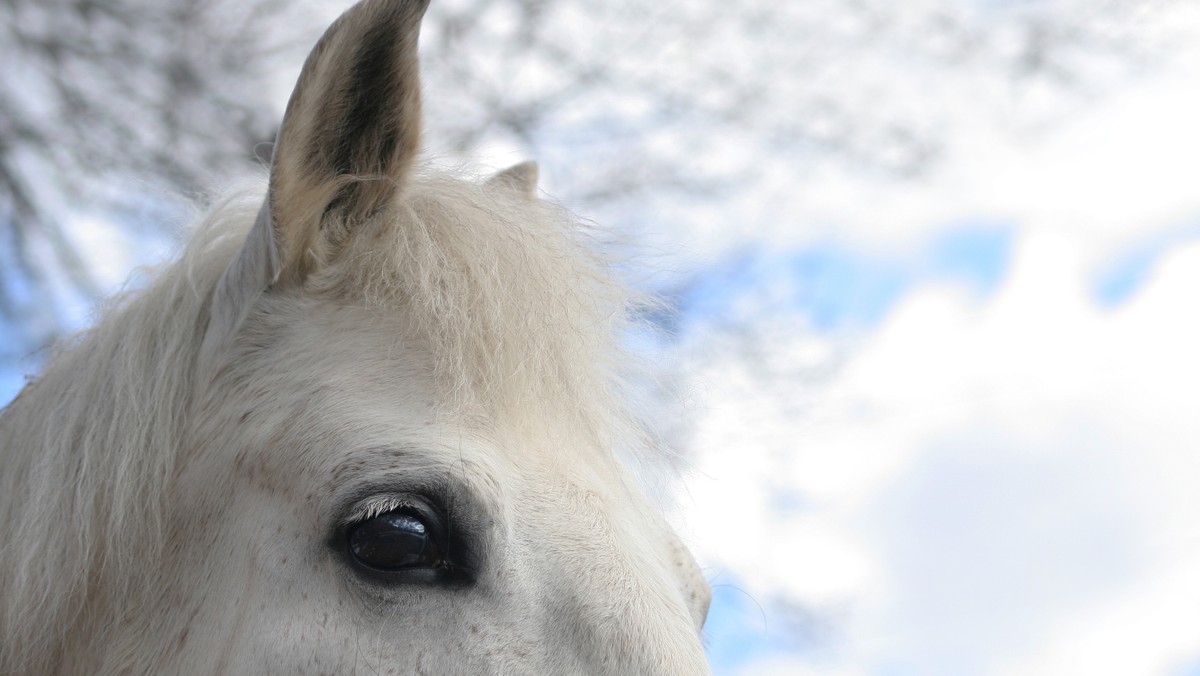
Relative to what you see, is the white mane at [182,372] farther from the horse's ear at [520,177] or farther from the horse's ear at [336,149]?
the horse's ear at [520,177]

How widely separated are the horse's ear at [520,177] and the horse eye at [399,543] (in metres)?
0.93

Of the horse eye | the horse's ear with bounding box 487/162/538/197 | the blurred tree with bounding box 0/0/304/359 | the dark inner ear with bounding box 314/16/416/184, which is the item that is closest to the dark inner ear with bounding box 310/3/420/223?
the dark inner ear with bounding box 314/16/416/184

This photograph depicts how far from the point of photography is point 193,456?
1438mm

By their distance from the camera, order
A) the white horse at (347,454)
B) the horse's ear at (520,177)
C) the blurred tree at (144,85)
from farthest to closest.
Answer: the blurred tree at (144,85)
the horse's ear at (520,177)
the white horse at (347,454)

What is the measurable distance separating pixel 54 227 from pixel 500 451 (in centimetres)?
443

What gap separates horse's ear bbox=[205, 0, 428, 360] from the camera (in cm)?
140

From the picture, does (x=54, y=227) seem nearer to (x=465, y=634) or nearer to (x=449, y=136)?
(x=449, y=136)

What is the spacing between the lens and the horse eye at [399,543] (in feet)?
4.13

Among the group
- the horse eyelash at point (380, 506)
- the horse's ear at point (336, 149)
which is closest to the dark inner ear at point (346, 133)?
the horse's ear at point (336, 149)

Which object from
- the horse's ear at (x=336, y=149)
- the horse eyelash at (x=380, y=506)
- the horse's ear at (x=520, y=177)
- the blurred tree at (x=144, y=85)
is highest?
the blurred tree at (x=144, y=85)

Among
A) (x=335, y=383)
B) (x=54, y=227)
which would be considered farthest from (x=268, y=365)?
(x=54, y=227)

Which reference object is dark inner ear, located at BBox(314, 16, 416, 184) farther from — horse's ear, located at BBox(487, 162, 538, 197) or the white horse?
horse's ear, located at BBox(487, 162, 538, 197)

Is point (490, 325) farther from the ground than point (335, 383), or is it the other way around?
point (490, 325)

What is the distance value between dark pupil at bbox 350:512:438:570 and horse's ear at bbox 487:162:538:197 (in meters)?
0.93
